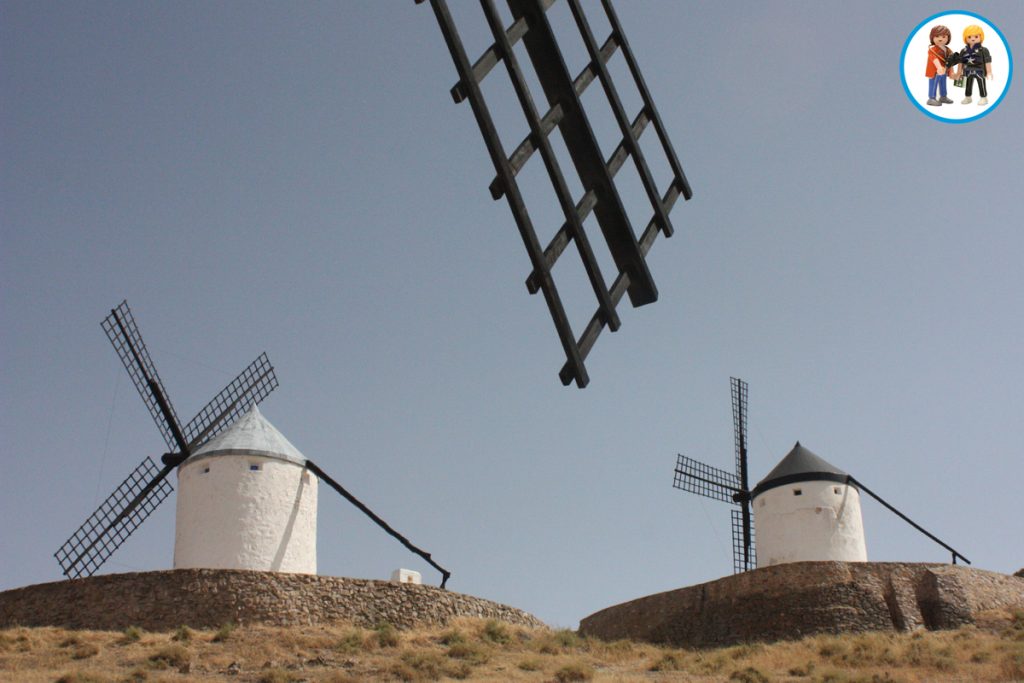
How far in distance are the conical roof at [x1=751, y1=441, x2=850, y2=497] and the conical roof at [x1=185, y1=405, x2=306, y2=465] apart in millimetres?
10454

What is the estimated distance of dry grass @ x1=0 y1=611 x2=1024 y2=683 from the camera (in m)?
16.3

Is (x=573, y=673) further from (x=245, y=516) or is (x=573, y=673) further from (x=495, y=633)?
(x=245, y=516)

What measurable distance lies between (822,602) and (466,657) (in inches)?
303

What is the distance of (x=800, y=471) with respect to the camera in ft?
82.6

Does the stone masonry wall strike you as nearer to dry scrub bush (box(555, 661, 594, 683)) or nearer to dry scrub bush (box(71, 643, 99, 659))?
dry scrub bush (box(71, 643, 99, 659))

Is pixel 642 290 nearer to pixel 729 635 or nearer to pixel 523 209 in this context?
pixel 523 209

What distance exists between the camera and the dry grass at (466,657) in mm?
16297

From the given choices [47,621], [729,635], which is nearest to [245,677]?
[47,621]

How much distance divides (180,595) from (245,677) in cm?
418

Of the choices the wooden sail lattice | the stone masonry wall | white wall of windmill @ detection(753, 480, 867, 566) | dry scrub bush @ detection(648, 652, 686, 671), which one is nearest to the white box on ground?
the stone masonry wall

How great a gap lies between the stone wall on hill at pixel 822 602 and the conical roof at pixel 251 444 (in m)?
8.11

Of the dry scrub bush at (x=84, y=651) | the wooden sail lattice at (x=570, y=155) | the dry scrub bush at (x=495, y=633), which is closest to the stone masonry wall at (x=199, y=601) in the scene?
the dry scrub bush at (x=495, y=633)

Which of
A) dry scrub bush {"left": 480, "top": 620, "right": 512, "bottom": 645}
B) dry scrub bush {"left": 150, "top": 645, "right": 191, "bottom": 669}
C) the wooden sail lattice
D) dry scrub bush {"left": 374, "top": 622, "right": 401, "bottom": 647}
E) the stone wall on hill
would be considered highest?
the stone wall on hill

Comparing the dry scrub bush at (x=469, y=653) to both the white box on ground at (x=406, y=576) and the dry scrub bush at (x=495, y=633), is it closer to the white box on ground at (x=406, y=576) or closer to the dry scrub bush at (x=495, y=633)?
the dry scrub bush at (x=495, y=633)
